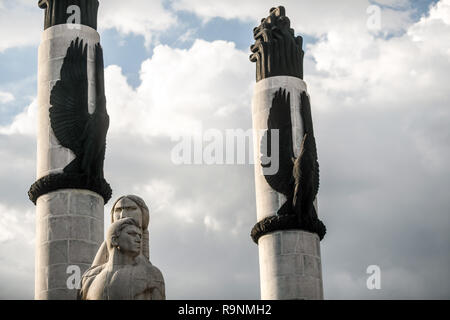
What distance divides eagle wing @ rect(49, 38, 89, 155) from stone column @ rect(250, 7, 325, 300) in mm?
5483

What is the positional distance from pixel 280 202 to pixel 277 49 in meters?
4.75

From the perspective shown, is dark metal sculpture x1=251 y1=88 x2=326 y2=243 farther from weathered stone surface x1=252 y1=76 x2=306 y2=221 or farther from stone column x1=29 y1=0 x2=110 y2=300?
stone column x1=29 y1=0 x2=110 y2=300

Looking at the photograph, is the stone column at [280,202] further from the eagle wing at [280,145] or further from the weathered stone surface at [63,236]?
the weathered stone surface at [63,236]

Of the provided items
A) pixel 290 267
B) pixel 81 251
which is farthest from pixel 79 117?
pixel 290 267

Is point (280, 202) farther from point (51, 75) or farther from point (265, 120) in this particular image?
point (51, 75)

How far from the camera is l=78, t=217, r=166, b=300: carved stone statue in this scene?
56.8ft

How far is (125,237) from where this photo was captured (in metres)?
17.9

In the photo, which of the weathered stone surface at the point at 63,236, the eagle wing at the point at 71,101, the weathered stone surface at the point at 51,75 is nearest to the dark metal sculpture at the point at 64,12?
the weathered stone surface at the point at 51,75

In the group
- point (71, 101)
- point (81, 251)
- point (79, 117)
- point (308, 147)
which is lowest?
point (81, 251)

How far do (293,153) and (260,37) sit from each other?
4103 mm
